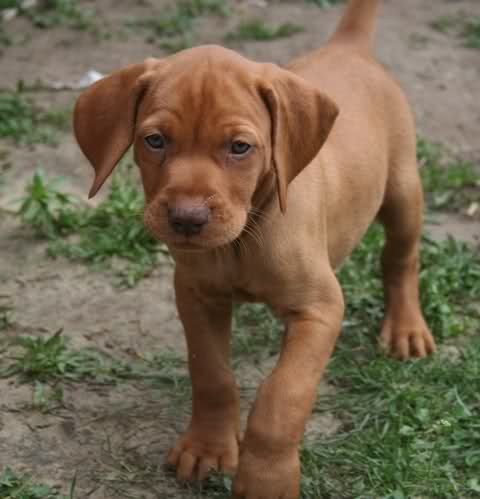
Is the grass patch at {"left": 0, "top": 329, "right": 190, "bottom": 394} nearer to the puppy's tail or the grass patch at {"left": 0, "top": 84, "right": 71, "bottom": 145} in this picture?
the puppy's tail

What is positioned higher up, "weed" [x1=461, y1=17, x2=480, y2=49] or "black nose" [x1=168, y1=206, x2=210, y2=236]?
"black nose" [x1=168, y1=206, x2=210, y2=236]

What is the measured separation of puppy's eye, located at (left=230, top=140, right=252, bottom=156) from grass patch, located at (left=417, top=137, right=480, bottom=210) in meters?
3.18

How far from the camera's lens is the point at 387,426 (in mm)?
4480

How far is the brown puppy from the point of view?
3.55m

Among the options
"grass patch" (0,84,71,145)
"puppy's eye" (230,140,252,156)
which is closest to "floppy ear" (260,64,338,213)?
"puppy's eye" (230,140,252,156)

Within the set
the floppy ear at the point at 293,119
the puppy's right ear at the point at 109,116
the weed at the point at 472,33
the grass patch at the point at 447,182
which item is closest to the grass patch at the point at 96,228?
the grass patch at the point at 447,182

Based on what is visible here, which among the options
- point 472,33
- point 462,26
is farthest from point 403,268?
point 462,26

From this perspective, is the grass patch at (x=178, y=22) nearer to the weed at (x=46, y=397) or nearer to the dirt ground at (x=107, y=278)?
the dirt ground at (x=107, y=278)

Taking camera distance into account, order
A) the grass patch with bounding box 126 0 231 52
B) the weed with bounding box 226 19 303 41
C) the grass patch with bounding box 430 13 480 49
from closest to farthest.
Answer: the grass patch with bounding box 126 0 231 52 → the weed with bounding box 226 19 303 41 → the grass patch with bounding box 430 13 480 49

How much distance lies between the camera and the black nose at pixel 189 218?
3.44 m

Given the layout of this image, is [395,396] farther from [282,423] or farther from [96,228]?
Result: [96,228]

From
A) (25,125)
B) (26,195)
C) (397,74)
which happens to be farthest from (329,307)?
(397,74)

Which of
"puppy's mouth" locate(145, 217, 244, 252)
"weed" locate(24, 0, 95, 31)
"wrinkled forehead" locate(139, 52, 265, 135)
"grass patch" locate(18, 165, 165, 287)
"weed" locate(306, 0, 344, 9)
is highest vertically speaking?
"wrinkled forehead" locate(139, 52, 265, 135)

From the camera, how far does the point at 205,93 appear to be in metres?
3.57
